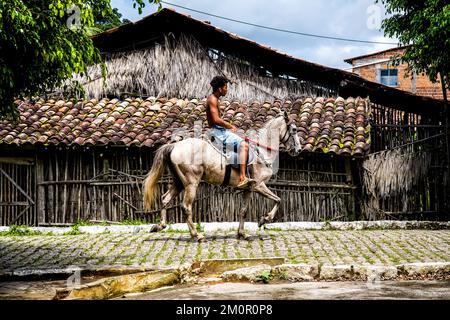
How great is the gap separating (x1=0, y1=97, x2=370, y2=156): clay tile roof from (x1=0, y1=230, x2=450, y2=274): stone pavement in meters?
3.22

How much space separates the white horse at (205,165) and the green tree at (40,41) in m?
2.57

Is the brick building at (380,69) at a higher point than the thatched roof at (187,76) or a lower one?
higher

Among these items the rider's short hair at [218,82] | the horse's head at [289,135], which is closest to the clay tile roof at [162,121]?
the horse's head at [289,135]

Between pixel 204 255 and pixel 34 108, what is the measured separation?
10.1 metres

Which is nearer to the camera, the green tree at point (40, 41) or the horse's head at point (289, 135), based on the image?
the green tree at point (40, 41)

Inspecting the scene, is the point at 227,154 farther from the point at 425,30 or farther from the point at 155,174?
the point at 425,30

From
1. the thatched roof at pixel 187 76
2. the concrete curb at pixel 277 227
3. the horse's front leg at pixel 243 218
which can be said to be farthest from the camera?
the thatched roof at pixel 187 76

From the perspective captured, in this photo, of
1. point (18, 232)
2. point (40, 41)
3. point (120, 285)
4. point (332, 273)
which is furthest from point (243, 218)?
A: point (18, 232)

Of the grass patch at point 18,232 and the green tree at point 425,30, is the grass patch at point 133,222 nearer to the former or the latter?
the grass patch at point 18,232

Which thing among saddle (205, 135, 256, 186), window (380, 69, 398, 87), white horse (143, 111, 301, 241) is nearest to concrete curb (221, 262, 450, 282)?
white horse (143, 111, 301, 241)

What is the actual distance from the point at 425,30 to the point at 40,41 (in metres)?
11.5

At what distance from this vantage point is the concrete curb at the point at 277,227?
15.5 metres
